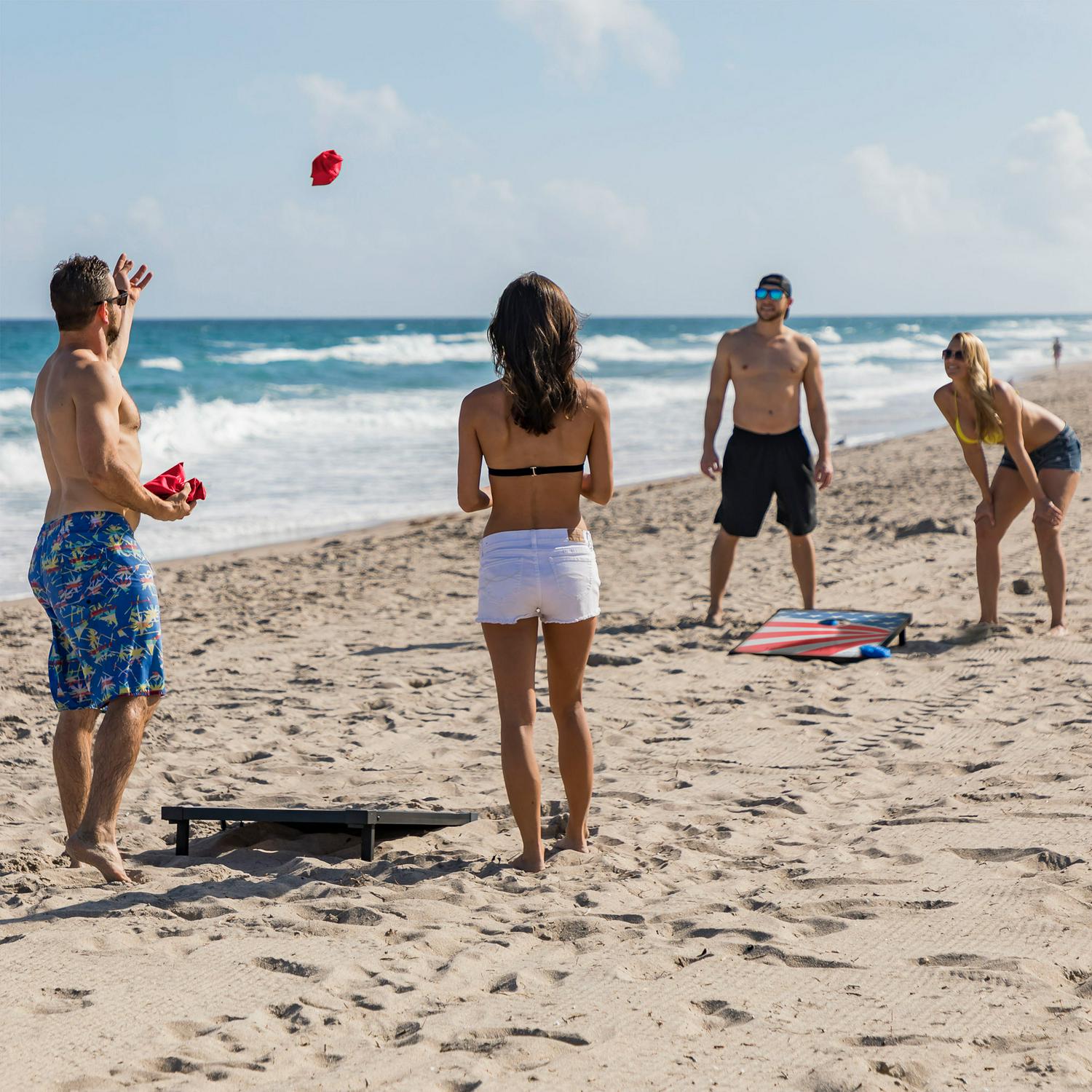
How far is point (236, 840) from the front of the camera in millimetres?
3979

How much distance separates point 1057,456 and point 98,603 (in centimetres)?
476

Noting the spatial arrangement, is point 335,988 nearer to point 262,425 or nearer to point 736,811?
point 736,811

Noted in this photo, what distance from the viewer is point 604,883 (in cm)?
351

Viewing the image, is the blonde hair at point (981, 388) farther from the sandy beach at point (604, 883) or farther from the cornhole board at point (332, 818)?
the cornhole board at point (332, 818)

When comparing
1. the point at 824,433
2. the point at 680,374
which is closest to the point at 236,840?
the point at 824,433

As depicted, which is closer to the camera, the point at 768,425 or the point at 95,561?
the point at 95,561

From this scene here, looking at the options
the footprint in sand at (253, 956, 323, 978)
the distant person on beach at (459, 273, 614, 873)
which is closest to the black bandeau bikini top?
the distant person on beach at (459, 273, 614, 873)

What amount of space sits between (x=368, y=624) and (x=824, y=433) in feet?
9.53

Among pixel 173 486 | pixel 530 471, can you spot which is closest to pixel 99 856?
pixel 173 486

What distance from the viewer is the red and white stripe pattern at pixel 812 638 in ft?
19.8

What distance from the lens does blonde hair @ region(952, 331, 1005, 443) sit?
5.78 m

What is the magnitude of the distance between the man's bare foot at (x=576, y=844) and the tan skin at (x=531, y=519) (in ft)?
0.46

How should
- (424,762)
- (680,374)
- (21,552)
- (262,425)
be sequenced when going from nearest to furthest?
(424,762) < (21,552) < (262,425) < (680,374)

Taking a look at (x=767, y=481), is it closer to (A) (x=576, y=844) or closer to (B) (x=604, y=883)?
(A) (x=576, y=844)
